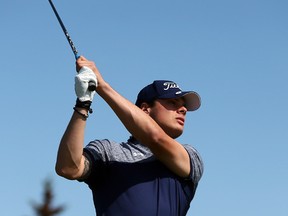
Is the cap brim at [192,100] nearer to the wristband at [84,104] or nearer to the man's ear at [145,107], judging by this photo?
the man's ear at [145,107]

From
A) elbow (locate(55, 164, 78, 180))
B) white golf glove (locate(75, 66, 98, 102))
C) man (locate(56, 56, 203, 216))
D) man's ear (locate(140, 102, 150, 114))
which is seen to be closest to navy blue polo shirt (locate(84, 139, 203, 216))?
man (locate(56, 56, 203, 216))

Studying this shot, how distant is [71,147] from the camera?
673cm

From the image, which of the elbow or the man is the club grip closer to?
the man

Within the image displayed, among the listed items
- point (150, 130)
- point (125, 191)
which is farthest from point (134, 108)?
point (125, 191)

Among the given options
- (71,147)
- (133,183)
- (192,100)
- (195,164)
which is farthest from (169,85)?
(71,147)

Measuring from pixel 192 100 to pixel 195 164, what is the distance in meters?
0.66

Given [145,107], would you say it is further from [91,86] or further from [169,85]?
[91,86]

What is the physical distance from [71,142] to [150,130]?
67 centimetres

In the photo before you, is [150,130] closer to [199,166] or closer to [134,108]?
[134,108]

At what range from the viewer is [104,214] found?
6.96 meters

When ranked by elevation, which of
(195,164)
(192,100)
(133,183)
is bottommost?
(133,183)

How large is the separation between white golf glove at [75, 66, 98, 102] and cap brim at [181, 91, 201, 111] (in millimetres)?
1194

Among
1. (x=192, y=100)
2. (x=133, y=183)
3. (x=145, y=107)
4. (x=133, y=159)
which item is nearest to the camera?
(x=133, y=183)

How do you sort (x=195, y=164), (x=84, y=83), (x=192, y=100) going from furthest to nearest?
(x=192, y=100) < (x=195, y=164) < (x=84, y=83)
